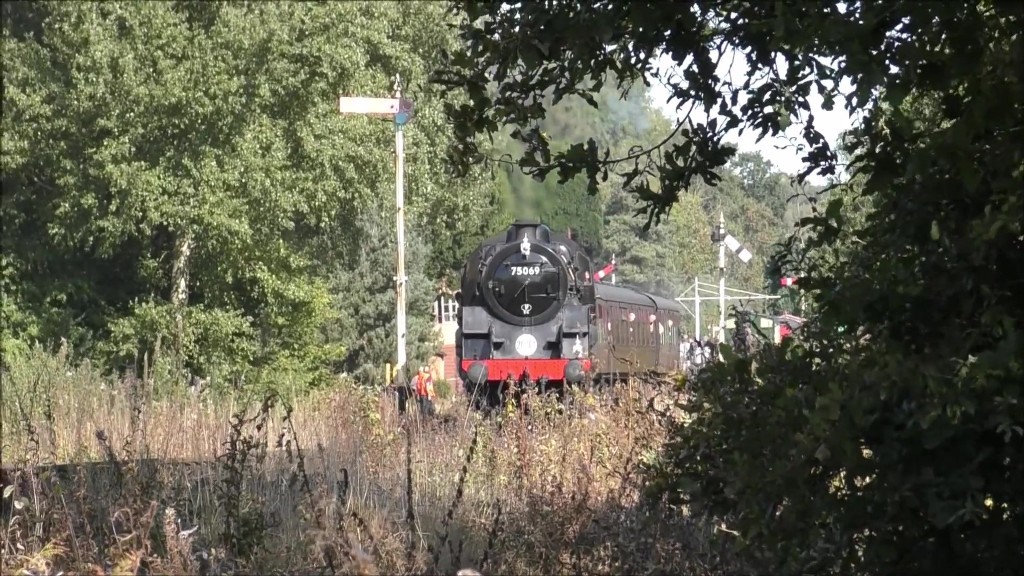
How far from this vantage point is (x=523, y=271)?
20.3 meters

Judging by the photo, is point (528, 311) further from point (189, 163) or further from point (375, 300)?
point (375, 300)

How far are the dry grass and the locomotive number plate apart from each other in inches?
348

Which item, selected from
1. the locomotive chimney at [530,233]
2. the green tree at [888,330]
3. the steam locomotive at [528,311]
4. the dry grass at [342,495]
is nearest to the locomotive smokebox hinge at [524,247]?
the steam locomotive at [528,311]

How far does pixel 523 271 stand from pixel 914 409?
16374mm

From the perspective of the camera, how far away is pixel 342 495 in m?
7.02

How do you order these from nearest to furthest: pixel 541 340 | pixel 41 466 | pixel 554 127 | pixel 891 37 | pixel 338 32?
pixel 891 37, pixel 41 466, pixel 541 340, pixel 338 32, pixel 554 127

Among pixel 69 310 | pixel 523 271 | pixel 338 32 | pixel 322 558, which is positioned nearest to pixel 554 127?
pixel 338 32

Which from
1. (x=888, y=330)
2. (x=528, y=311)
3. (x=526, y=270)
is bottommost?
(x=888, y=330)

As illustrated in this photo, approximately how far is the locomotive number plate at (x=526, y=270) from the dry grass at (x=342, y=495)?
8829mm

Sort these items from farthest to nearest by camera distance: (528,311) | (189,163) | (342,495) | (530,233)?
(189,163) → (530,233) → (528,311) → (342,495)

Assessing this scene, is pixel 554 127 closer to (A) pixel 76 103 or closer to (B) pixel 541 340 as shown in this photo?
(A) pixel 76 103

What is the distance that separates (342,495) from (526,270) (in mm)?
13376

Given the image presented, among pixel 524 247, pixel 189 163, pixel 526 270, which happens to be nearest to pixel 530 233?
pixel 524 247

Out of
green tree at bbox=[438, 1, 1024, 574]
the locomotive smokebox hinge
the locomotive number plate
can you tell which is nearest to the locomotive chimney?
the locomotive smokebox hinge
